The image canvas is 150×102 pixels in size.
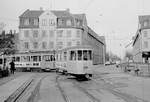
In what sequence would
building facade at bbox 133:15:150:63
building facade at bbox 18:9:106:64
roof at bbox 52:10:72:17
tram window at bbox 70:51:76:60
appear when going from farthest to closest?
roof at bbox 52:10:72:17 → building facade at bbox 18:9:106:64 → building facade at bbox 133:15:150:63 → tram window at bbox 70:51:76:60

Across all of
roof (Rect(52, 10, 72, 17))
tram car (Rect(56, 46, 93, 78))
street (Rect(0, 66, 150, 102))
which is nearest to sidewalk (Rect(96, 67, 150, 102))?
street (Rect(0, 66, 150, 102))

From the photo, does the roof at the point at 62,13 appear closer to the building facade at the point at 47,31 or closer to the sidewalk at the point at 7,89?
the building facade at the point at 47,31

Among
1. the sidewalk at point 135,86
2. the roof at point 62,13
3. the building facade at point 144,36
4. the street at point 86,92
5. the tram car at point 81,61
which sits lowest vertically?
the street at point 86,92

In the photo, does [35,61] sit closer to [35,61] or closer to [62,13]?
[35,61]

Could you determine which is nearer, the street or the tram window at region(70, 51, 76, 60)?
the street

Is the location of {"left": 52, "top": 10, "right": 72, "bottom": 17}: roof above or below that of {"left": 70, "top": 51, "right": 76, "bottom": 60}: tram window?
above

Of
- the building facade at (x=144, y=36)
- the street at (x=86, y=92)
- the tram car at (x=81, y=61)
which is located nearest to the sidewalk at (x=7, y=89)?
the street at (x=86, y=92)

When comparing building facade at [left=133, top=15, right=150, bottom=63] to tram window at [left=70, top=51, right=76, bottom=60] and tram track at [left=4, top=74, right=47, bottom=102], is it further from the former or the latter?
tram track at [left=4, top=74, right=47, bottom=102]

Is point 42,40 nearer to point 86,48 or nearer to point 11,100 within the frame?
point 86,48

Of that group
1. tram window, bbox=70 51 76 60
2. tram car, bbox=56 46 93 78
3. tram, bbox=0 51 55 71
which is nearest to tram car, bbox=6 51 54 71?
tram, bbox=0 51 55 71

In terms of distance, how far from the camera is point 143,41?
5866 cm

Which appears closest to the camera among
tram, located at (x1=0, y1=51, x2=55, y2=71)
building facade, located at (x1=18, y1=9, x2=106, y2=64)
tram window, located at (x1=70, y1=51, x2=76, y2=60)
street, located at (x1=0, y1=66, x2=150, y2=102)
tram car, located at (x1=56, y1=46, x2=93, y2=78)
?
street, located at (x1=0, y1=66, x2=150, y2=102)

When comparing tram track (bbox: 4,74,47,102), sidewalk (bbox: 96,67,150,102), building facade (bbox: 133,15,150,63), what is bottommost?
tram track (bbox: 4,74,47,102)

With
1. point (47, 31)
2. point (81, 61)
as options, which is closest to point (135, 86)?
point (81, 61)
